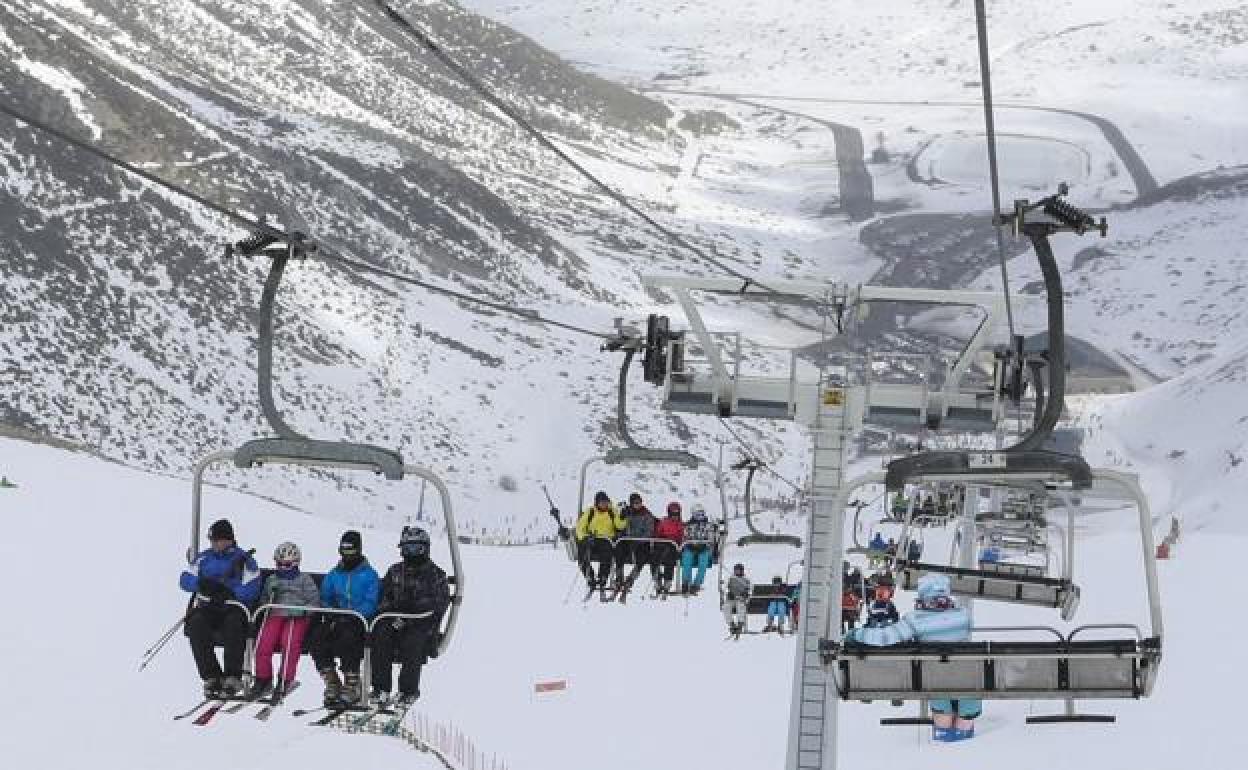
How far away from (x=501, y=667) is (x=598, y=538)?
630 inches

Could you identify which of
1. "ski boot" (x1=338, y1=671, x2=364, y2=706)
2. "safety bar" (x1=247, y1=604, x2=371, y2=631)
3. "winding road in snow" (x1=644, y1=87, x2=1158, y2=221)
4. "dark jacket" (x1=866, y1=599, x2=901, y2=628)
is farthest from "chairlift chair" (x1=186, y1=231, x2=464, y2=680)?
"winding road in snow" (x1=644, y1=87, x2=1158, y2=221)

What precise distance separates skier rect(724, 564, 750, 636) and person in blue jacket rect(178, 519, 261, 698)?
18.3 meters

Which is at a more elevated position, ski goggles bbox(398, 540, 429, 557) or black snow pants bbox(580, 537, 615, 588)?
black snow pants bbox(580, 537, 615, 588)

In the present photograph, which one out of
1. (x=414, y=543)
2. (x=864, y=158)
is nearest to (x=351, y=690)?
(x=414, y=543)

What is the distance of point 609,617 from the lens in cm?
4559

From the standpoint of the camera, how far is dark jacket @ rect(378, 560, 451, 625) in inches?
557

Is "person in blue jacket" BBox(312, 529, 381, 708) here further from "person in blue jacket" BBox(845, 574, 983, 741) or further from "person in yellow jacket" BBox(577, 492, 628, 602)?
"person in yellow jacket" BBox(577, 492, 628, 602)

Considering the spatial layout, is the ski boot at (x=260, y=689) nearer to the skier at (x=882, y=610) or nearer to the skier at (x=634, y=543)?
the skier at (x=882, y=610)

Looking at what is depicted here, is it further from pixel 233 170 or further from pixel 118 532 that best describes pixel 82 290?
pixel 118 532

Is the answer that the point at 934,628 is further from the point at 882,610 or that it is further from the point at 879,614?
the point at 882,610

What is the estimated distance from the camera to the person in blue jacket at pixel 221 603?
46.0 ft

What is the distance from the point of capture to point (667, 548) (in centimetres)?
2534

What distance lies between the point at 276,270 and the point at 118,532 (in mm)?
32064

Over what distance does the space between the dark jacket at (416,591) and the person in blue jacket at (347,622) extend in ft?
0.41
